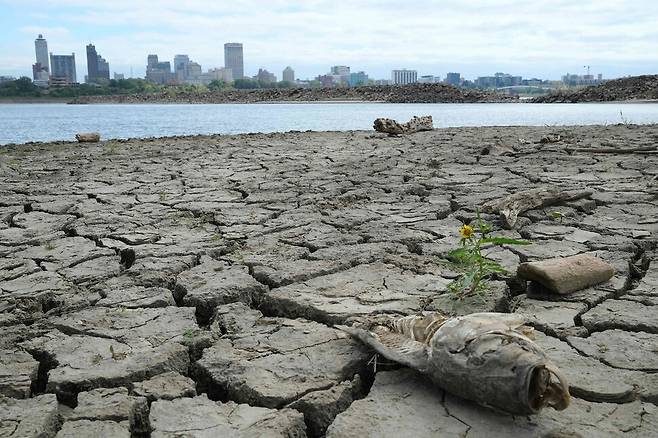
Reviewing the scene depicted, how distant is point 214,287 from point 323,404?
3.65 feet

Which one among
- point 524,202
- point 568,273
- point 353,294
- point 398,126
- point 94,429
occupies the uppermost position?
point 398,126

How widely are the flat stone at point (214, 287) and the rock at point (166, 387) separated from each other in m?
0.57

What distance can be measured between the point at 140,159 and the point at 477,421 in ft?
21.6

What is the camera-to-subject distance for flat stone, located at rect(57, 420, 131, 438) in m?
1.69

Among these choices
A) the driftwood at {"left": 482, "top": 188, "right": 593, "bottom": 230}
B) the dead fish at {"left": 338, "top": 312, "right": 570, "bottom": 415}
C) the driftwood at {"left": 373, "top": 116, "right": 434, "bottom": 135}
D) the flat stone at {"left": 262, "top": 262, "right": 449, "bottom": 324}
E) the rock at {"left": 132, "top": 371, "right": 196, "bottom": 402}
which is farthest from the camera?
the driftwood at {"left": 373, "top": 116, "right": 434, "bottom": 135}

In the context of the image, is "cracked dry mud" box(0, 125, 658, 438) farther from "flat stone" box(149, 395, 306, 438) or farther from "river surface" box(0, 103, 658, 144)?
"river surface" box(0, 103, 658, 144)

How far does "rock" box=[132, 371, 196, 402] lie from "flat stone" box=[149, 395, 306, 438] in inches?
1.4

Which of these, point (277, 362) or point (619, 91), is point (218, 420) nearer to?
point (277, 362)

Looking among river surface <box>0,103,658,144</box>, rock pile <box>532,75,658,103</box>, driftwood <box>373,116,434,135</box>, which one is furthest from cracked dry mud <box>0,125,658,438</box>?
rock pile <box>532,75,658,103</box>

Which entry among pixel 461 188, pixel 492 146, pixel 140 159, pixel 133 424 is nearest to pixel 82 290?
pixel 133 424

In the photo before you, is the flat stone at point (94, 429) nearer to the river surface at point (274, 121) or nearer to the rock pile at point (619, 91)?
the river surface at point (274, 121)

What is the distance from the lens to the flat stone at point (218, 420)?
5.55 feet

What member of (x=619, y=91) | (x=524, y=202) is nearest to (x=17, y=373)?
(x=524, y=202)

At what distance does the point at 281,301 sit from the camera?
8.68ft
